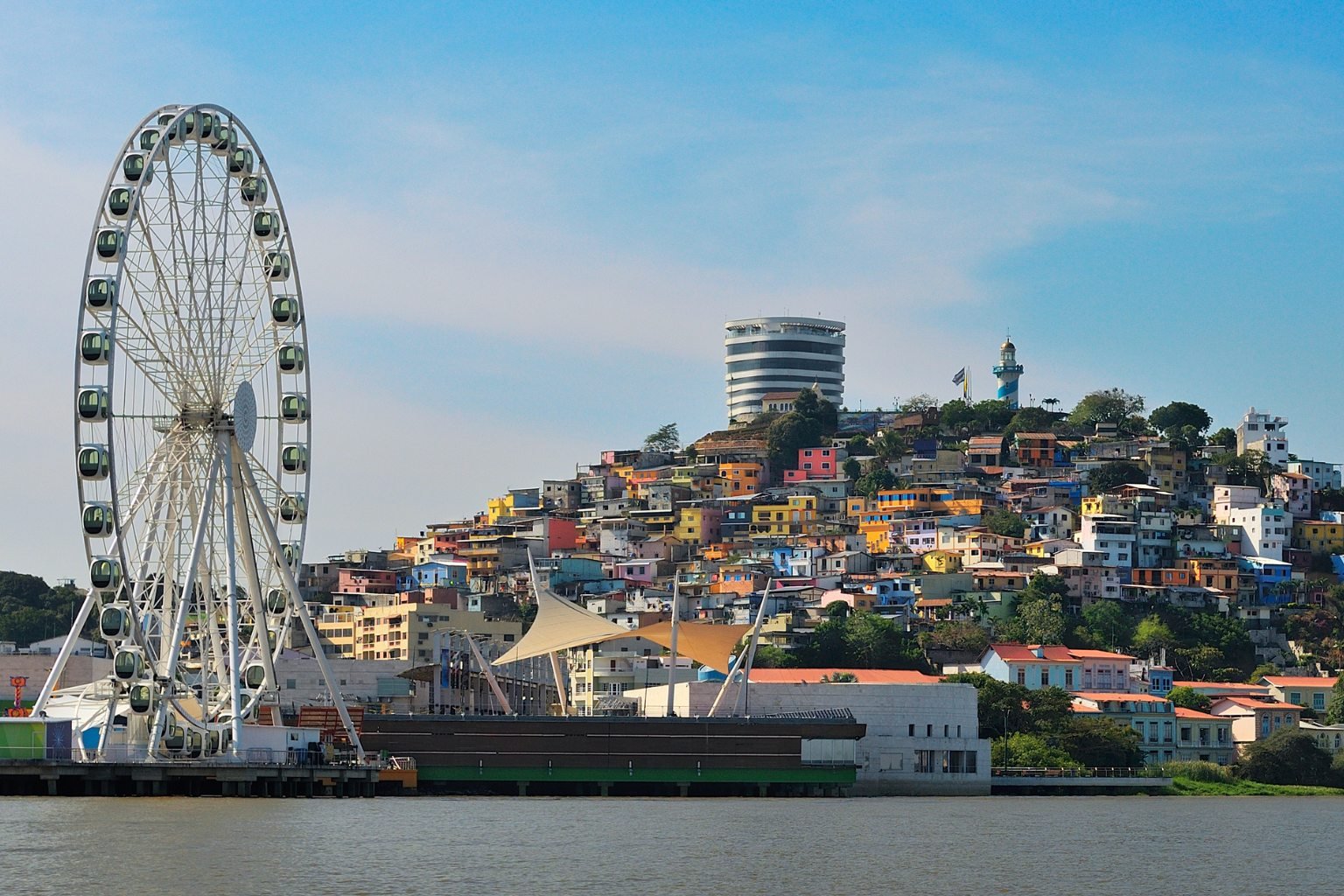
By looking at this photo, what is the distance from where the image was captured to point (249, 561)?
75.2 m

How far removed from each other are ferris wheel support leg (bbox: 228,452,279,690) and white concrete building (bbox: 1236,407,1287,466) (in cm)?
11754

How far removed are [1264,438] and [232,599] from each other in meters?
125

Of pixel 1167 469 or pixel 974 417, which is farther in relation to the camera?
pixel 974 417

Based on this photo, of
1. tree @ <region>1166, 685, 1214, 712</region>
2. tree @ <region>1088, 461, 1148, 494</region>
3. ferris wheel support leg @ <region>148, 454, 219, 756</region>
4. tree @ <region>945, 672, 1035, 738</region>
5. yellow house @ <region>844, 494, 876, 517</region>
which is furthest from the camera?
yellow house @ <region>844, 494, 876, 517</region>

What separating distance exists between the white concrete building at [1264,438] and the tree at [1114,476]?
1256cm

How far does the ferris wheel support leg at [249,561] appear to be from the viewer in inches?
A: 2940

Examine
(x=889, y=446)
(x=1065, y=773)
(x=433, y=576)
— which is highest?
(x=889, y=446)

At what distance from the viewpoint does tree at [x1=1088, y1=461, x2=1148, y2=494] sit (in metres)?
169

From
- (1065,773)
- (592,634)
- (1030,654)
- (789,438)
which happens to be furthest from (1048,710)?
(789,438)

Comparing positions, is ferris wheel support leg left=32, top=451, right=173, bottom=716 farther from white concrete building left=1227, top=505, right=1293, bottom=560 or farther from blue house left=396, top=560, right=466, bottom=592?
white concrete building left=1227, top=505, right=1293, bottom=560

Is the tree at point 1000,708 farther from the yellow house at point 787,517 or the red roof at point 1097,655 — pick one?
the yellow house at point 787,517

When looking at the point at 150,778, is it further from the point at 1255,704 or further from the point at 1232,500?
the point at 1232,500

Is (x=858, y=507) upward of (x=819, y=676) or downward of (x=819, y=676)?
upward

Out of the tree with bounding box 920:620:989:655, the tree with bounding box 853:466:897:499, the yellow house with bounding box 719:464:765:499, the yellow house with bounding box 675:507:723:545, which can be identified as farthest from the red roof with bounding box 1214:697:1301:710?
the yellow house with bounding box 719:464:765:499
